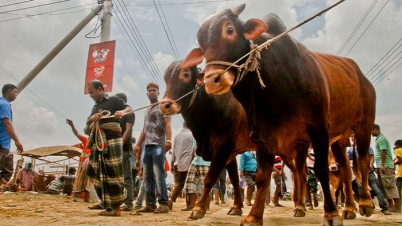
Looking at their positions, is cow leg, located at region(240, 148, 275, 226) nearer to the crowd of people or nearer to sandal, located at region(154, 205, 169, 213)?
the crowd of people

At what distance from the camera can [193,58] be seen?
4.82 metres

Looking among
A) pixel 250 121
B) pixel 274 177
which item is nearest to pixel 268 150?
pixel 250 121

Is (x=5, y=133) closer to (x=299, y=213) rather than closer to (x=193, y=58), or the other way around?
(x=193, y=58)

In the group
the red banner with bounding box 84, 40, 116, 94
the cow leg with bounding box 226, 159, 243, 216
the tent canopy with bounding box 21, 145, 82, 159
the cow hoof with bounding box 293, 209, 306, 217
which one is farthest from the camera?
the tent canopy with bounding box 21, 145, 82, 159

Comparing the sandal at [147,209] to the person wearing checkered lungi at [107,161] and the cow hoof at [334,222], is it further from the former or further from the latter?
the cow hoof at [334,222]

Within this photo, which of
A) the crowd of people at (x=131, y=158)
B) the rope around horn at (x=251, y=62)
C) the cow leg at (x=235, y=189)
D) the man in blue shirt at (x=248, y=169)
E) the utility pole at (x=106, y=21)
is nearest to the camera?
the rope around horn at (x=251, y=62)

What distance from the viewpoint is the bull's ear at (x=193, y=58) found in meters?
4.73

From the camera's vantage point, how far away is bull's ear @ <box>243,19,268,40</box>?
3742 mm

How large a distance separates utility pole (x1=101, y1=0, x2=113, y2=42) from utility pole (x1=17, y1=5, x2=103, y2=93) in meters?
3.38

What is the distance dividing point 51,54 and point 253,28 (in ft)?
59.3

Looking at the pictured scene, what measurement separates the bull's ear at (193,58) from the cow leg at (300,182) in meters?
2.24

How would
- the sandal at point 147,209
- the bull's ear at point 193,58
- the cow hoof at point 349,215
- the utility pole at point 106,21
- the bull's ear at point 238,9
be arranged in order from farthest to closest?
the utility pole at point 106,21 < the sandal at point 147,209 < the cow hoof at point 349,215 < the bull's ear at point 193,58 < the bull's ear at point 238,9

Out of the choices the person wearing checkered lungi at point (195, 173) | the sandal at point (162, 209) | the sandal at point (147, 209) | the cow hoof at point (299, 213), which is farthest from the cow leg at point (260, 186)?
the person wearing checkered lungi at point (195, 173)

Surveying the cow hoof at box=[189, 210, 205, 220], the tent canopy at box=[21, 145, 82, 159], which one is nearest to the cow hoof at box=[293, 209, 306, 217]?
the cow hoof at box=[189, 210, 205, 220]
